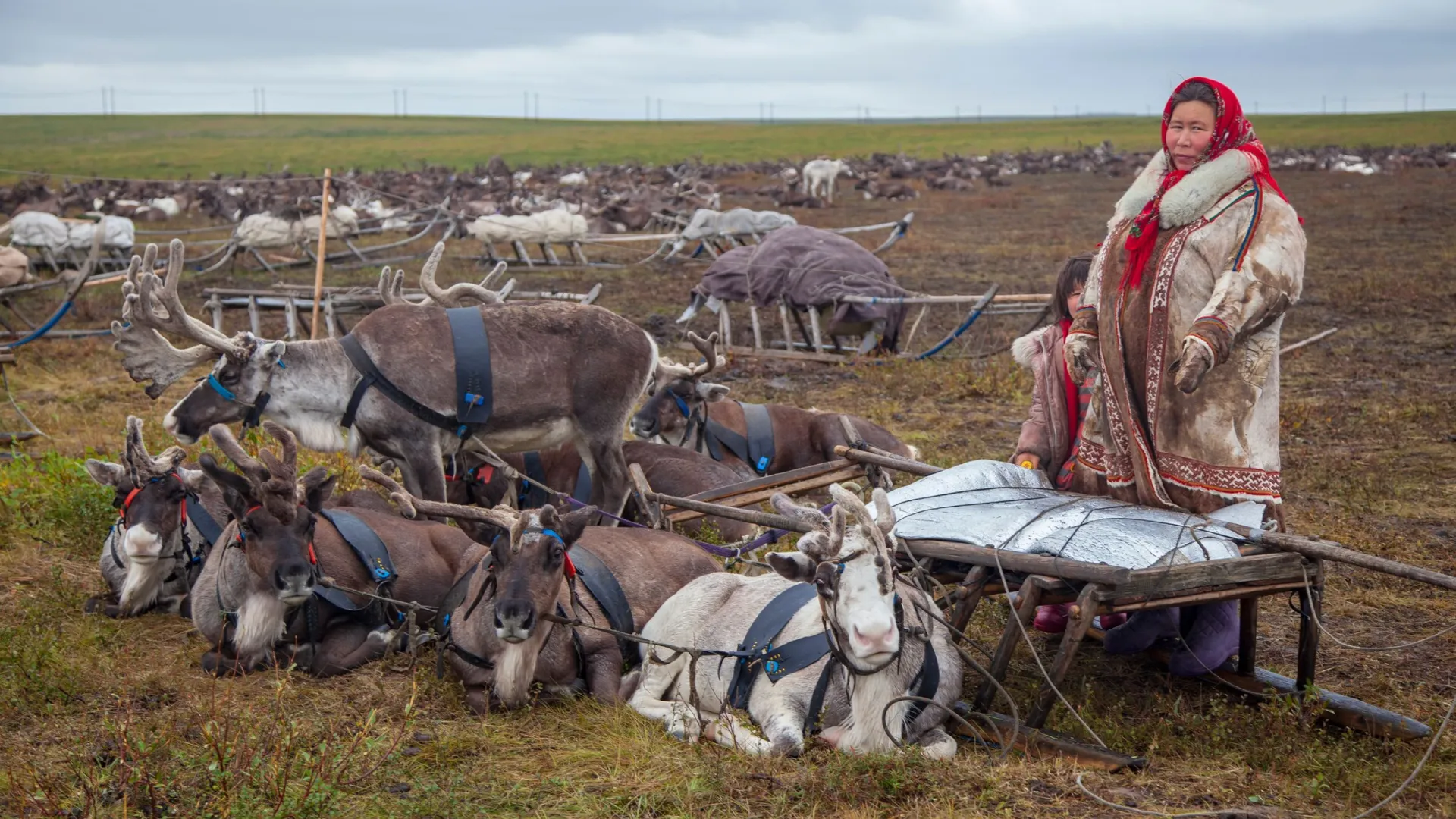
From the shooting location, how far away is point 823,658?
5289 mm

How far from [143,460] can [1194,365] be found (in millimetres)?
5487

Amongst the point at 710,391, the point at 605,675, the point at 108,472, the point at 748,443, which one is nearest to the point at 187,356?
the point at 108,472

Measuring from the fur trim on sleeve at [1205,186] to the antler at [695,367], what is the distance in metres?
4.04

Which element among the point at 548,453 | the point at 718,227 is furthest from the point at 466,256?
the point at 548,453

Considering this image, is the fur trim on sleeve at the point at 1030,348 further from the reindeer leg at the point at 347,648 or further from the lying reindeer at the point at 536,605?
the reindeer leg at the point at 347,648

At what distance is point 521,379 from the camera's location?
7344 mm

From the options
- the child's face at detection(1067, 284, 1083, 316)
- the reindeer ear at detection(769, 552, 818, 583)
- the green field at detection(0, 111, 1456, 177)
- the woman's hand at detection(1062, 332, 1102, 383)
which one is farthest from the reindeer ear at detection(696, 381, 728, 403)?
the green field at detection(0, 111, 1456, 177)

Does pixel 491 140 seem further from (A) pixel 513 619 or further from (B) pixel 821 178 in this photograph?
(A) pixel 513 619

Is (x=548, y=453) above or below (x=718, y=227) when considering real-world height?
below

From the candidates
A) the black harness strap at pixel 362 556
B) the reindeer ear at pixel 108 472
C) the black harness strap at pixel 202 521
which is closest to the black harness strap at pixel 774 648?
the black harness strap at pixel 362 556

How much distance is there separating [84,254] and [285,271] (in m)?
3.40

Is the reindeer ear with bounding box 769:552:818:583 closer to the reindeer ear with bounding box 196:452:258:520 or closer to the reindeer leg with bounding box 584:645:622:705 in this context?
the reindeer leg with bounding box 584:645:622:705

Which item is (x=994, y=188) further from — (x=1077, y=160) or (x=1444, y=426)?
(x=1444, y=426)

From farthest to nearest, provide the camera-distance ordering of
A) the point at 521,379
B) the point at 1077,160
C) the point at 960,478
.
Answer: the point at 1077,160 < the point at 521,379 < the point at 960,478
